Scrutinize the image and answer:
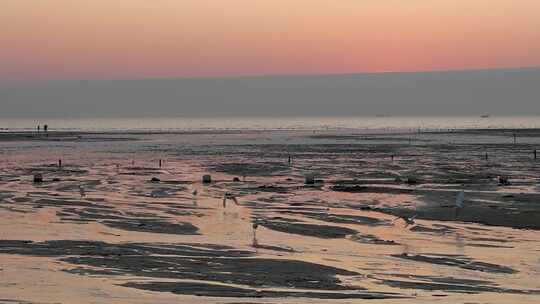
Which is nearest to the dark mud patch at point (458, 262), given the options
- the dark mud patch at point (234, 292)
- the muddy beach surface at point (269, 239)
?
the muddy beach surface at point (269, 239)

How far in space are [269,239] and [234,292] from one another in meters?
7.10

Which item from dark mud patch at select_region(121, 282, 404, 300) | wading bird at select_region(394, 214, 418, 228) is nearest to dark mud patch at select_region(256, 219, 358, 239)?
wading bird at select_region(394, 214, 418, 228)

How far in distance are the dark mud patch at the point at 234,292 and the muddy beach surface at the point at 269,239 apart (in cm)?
3

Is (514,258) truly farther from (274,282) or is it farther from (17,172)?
(17,172)

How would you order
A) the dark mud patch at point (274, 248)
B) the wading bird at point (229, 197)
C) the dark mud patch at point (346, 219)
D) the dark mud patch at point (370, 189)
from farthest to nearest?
1. the dark mud patch at point (370, 189)
2. the wading bird at point (229, 197)
3. the dark mud patch at point (346, 219)
4. the dark mud patch at point (274, 248)

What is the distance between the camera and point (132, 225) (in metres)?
25.0

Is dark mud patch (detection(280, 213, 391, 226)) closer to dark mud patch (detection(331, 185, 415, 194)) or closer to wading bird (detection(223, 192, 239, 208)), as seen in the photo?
wading bird (detection(223, 192, 239, 208))

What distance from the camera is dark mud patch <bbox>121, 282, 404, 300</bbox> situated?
48.9ft

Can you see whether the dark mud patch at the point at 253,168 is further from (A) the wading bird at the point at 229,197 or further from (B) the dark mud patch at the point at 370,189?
(A) the wading bird at the point at 229,197

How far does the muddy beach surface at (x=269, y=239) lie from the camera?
15.5 meters

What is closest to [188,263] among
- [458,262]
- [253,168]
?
[458,262]

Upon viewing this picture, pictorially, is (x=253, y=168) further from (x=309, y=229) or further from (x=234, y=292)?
(x=234, y=292)

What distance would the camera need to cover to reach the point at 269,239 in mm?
22203

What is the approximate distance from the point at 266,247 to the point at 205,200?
13.0 metres
